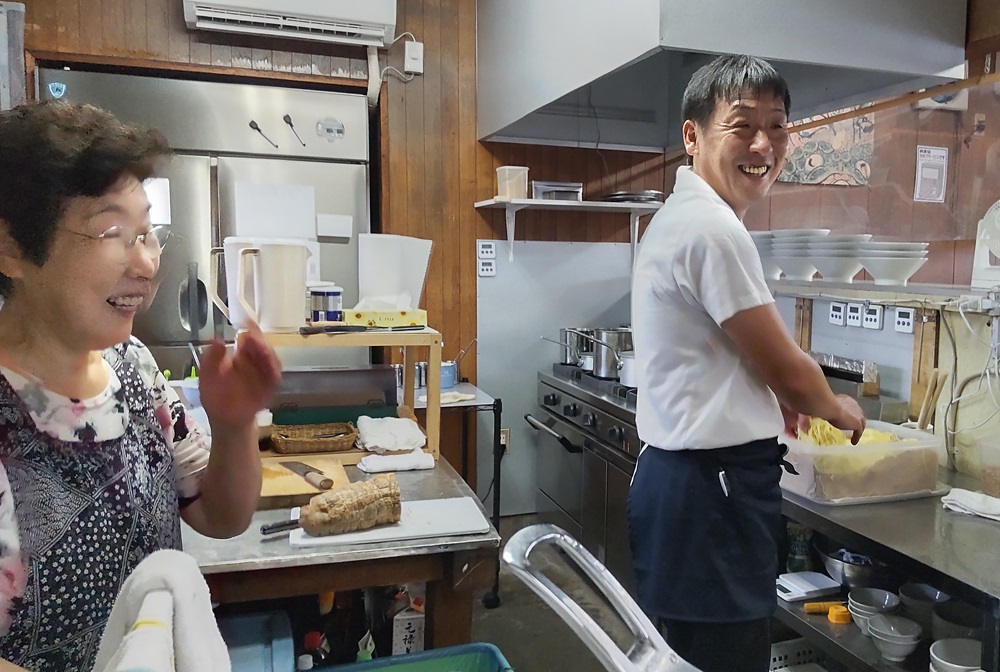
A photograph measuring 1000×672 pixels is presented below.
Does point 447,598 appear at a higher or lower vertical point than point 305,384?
lower

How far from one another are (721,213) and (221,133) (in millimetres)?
2282

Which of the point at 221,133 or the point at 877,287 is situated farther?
the point at 221,133

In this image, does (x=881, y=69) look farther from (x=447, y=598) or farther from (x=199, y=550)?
(x=199, y=550)

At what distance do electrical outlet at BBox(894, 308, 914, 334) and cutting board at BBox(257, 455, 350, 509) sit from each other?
1.72 metres

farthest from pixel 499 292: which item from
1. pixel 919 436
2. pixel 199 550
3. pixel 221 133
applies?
pixel 199 550

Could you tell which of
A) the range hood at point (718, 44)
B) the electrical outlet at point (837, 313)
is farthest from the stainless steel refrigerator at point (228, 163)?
the electrical outlet at point (837, 313)

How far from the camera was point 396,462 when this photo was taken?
1812mm

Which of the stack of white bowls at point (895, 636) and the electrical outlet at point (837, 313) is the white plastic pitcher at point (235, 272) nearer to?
the stack of white bowls at point (895, 636)

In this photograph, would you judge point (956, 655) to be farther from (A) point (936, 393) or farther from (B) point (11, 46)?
(B) point (11, 46)

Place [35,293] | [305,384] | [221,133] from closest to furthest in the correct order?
[35,293] < [305,384] < [221,133]

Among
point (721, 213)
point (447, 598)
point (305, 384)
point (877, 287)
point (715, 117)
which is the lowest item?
point (447, 598)

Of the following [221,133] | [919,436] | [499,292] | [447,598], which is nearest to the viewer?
[447,598]

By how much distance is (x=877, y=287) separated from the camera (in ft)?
6.31

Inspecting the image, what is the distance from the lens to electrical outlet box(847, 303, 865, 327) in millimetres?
2336
